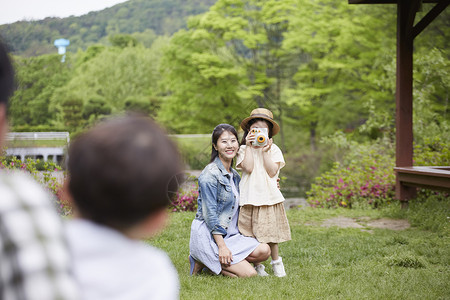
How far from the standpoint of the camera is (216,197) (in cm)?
473

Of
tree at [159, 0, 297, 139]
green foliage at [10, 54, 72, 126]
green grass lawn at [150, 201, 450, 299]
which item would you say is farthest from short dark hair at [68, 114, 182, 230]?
green foliage at [10, 54, 72, 126]

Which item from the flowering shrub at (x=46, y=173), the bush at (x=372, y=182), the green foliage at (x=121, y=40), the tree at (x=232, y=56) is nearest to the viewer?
the flowering shrub at (x=46, y=173)

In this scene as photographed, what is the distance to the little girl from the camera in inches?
186

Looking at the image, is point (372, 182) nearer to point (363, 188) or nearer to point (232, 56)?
point (363, 188)

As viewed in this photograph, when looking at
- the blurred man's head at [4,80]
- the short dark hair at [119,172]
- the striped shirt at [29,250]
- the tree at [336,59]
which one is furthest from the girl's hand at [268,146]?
the tree at [336,59]

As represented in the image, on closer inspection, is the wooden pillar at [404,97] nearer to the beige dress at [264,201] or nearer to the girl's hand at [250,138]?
the beige dress at [264,201]

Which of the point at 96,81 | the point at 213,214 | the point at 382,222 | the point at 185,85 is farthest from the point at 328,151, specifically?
the point at 96,81

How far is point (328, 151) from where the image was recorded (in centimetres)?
2217

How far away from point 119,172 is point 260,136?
3.52m

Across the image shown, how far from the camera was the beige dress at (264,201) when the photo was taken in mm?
4719

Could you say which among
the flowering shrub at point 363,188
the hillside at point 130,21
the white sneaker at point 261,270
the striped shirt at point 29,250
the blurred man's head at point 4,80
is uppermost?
the hillside at point 130,21

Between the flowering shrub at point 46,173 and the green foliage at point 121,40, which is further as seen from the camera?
the green foliage at point 121,40

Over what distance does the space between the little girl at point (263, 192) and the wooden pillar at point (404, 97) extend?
5076 mm

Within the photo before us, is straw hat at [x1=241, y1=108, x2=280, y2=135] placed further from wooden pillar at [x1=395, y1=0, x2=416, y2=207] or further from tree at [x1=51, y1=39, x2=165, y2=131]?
tree at [x1=51, y1=39, x2=165, y2=131]
